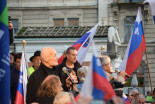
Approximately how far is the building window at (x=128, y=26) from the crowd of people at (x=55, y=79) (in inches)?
1007

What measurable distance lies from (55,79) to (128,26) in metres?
29.0

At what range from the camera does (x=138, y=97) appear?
899 cm

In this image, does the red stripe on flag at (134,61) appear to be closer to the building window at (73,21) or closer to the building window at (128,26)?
the building window at (128,26)

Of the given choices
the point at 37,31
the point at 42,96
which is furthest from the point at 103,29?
the point at 42,96

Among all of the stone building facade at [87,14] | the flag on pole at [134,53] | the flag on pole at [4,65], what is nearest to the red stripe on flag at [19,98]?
the flag on pole at [4,65]

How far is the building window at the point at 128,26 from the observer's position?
34.5m

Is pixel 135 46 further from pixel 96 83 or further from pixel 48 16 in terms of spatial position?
pixel 48 16

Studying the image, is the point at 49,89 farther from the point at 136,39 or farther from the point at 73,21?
the point at 73,21

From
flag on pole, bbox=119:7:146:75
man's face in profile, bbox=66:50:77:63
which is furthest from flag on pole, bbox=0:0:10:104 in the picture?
flag on pole, bbox=119:7:146:75

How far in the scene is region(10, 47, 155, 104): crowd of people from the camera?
602 cm

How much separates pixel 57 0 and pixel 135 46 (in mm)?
25704

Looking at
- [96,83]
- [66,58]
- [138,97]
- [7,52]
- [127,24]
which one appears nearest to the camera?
[96,83]

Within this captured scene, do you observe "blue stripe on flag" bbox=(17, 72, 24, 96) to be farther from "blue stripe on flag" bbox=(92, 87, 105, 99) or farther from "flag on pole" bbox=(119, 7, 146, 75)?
"blue stripe on flag" bbox=(92, 87, 105, 99)

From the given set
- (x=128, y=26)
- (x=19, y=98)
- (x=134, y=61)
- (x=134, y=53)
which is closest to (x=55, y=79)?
(x=19, y=98)
